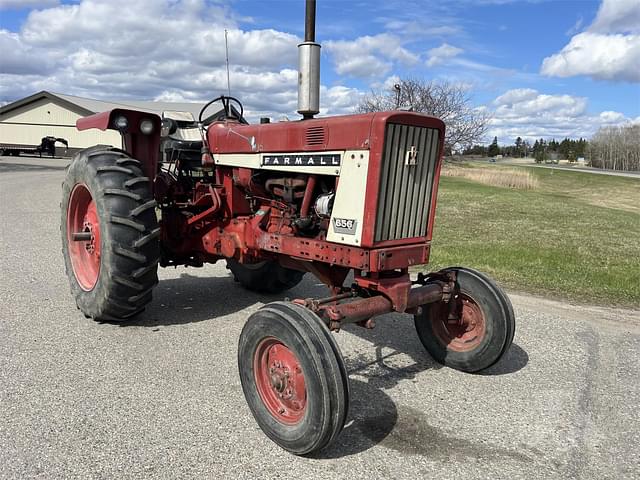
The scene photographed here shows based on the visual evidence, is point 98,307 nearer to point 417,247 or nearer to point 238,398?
point 238,398

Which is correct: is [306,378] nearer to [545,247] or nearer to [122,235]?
[122,235]

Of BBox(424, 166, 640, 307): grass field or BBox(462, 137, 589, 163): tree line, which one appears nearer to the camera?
BBox(424, 166, 640, 307): grass field

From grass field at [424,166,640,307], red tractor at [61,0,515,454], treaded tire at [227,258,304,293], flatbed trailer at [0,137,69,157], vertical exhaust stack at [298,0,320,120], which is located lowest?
flatbed trailer at [0,137,69,157]

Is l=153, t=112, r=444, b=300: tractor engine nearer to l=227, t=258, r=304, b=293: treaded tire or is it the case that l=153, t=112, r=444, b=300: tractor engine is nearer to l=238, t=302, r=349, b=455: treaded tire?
l=238, t=302, r=349, b=455: treaded tire

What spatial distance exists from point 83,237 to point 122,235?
30.0 inches

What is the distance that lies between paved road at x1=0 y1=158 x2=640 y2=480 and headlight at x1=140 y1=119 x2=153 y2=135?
5.47 ft

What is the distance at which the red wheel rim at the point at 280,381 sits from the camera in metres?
2.97

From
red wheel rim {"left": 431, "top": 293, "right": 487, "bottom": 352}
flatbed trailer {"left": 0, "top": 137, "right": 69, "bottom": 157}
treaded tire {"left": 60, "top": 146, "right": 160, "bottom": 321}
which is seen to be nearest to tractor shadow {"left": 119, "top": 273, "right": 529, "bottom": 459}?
red wheel rim {"left": 431, "top": 293, "right": 487, "bottom": 352}

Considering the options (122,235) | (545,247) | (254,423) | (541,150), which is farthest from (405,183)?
(541,150)

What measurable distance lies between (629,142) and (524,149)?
55009 millimetres

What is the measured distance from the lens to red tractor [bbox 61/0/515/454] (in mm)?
3016

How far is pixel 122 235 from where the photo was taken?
4.19 metres

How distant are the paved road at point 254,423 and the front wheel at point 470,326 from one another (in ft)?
0.48

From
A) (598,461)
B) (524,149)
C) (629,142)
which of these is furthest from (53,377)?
(524,149)
